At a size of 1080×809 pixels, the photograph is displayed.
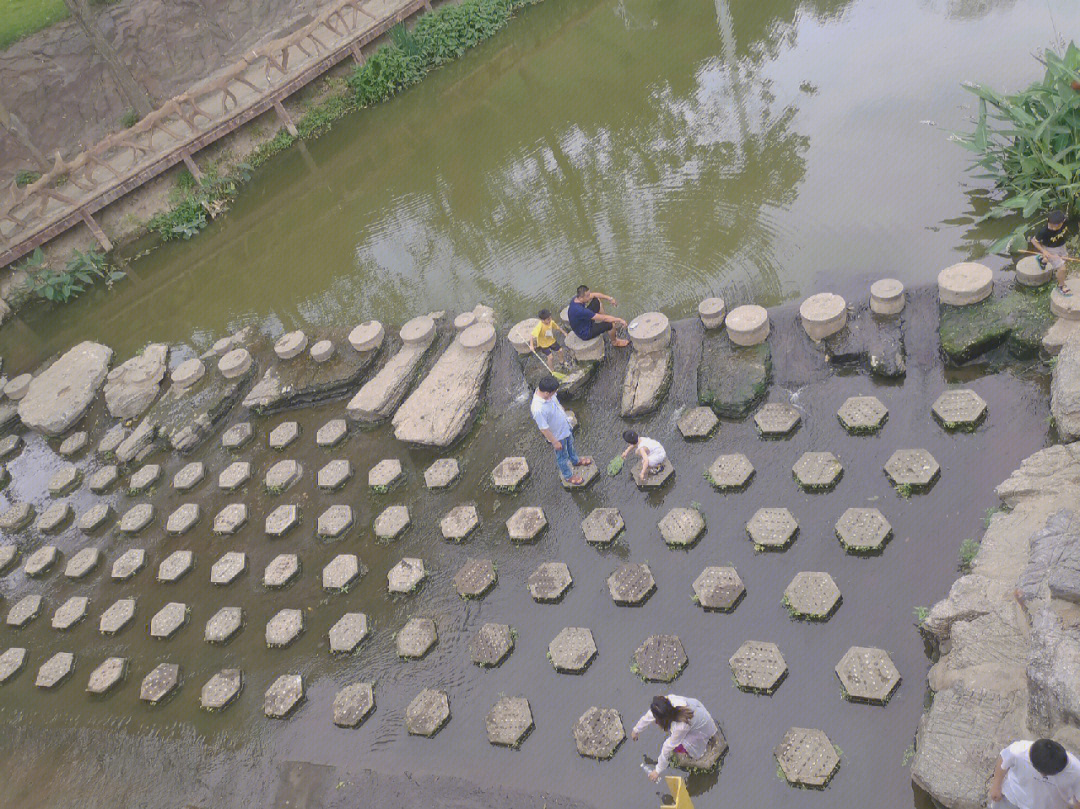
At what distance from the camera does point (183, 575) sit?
9.21m

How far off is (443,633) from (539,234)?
23.5 ft

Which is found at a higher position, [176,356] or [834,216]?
[176,356]

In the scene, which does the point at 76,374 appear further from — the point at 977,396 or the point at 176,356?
the point at 977,396

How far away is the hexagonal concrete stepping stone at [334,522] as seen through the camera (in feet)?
29.1

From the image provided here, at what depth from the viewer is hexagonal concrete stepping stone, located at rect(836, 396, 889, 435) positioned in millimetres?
7445

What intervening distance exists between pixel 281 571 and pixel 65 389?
286 inches

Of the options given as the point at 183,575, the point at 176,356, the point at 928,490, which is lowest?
the point at 928,490

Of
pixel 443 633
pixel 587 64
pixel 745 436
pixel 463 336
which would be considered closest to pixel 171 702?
pixel 443 633

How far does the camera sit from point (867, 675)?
5.68 metres

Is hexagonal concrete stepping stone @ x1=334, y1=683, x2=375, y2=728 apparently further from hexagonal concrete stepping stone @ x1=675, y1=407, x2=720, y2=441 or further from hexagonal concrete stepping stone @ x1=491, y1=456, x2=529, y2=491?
hexagonal concrete stepping stone @ x1=675, y1=407, x2=720, y2=441

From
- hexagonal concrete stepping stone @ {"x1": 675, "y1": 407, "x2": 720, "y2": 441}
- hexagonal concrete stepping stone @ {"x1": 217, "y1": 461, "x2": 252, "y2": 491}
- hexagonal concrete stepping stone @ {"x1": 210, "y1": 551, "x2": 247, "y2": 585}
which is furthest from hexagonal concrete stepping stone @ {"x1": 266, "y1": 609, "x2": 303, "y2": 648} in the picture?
hexagonal concrete stepping stone @ {"x1": 675, "y1": 407, "x2": 720, "y2": 441}

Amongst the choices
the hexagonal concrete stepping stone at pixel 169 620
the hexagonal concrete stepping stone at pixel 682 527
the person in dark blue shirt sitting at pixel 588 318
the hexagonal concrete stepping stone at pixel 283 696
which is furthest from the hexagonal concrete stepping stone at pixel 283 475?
the hexagonal concrete stepping stone at pixel 682 527

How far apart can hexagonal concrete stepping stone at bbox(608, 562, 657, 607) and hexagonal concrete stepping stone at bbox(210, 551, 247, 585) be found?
15.2 ft

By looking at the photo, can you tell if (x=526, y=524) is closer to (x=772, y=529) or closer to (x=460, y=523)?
(x=460, y=523)
